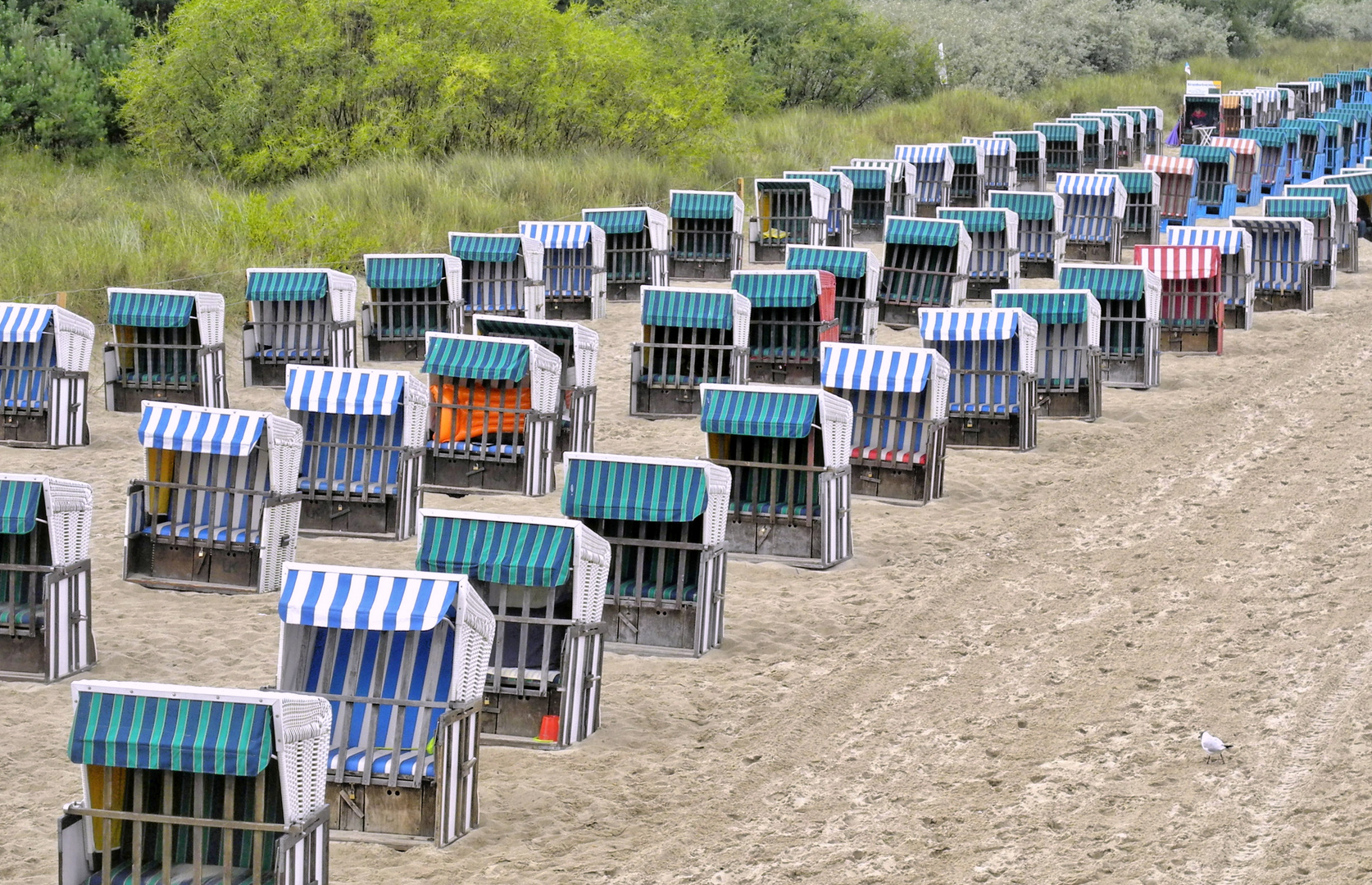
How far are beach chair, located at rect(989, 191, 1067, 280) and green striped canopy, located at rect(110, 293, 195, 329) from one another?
1293 centimetres

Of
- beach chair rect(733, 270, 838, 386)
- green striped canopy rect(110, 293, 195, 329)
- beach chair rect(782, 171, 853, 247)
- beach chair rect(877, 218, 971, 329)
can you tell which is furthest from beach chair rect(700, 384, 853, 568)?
beach chair rect(782, 171, 853, 247)

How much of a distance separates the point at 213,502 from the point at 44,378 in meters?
5.11

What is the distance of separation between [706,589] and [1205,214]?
2461 cm

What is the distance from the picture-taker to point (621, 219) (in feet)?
85.2

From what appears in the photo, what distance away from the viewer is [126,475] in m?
17.1

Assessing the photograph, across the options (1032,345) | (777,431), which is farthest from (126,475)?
(1032,345)

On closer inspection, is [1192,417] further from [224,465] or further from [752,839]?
A: [752,839]

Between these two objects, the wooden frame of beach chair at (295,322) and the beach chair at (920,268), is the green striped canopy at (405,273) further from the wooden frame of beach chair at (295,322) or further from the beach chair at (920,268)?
the beach chair at (920,268)

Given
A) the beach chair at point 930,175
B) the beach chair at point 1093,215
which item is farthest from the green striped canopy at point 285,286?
the beach chair at point 930,175

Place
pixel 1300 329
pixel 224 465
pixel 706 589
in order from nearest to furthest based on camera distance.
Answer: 1. pixel 706 589
2. pixel 224 465
3. pixel 1300 329

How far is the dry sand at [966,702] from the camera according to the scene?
357 inches

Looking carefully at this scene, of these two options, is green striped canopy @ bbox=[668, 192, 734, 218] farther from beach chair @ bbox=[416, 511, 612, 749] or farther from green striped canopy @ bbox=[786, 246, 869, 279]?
beach chair @ bbox=[416, 511, 612, 749]

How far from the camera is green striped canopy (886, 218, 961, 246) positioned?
2361cm

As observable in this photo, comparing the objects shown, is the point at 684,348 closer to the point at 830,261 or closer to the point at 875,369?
the point at 830,261
